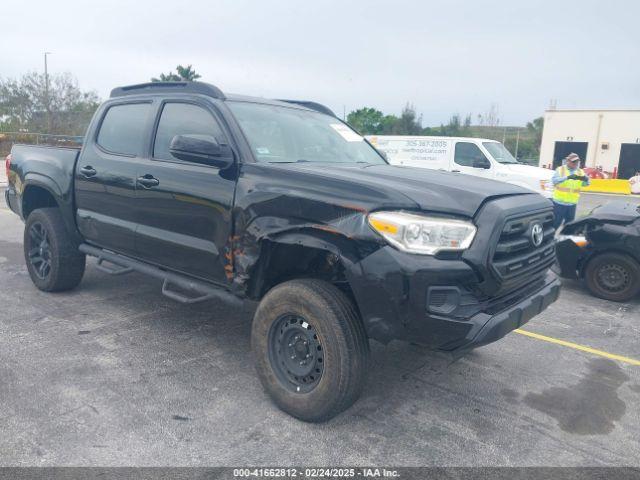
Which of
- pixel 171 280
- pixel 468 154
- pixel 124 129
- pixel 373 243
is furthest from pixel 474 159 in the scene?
pixel 373 243

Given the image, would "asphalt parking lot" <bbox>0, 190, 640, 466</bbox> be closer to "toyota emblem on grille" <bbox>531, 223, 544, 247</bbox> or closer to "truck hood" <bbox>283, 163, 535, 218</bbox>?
"toyota emblem on grille" <bbox>531, 223, 544, 247</bbox>

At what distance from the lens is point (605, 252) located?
238 inches

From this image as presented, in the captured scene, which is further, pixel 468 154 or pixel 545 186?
pixel 468 154

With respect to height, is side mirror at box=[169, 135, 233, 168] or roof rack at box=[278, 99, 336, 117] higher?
roof rack at box=[278, 99, 336, 117]

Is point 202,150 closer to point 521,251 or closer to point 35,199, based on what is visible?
point 521,251

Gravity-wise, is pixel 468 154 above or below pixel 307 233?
above

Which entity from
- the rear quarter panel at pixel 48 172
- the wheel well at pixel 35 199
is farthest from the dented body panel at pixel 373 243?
the wheel well at pixel 35 199

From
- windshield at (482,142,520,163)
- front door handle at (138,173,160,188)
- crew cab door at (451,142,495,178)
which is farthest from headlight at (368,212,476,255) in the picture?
windshield at (482,142,520,163)

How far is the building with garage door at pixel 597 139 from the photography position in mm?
33906

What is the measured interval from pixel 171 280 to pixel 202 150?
1131mm

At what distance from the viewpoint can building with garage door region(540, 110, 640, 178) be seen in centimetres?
3391

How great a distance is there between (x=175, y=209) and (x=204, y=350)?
3.76 ft

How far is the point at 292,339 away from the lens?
10.5ft

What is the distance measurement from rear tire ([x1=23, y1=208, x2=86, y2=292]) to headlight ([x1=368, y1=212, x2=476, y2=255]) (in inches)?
141
